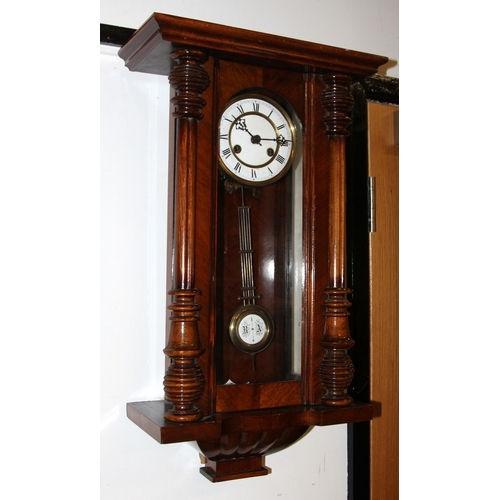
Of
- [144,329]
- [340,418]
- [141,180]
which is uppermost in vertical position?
[141,180]

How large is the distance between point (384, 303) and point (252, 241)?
432 mm

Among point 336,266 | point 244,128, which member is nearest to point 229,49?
point 244,128

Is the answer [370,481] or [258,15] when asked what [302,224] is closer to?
[258,15]

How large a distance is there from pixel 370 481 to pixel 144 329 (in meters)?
Result: 0.62

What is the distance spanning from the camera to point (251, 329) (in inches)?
41.9

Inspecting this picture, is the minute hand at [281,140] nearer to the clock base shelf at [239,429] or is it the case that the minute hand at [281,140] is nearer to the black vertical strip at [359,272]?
the black vertical strip at [359,272]

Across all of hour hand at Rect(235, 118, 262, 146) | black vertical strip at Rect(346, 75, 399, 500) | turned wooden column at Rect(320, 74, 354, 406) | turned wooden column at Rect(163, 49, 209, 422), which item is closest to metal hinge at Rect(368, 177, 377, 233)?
black vertical strip at Rect(346, 75, 399, 500)

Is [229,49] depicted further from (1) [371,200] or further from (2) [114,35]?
(1) [371,200]

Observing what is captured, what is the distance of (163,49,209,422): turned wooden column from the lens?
3.11ft

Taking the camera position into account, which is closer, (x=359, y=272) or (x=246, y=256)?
(x=246, y=256)

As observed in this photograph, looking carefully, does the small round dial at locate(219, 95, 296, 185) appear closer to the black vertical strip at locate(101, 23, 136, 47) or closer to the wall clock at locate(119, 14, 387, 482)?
the wall clock at locate(119, 14, 387, 482)

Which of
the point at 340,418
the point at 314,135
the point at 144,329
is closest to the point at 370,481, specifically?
the point at 340,418
